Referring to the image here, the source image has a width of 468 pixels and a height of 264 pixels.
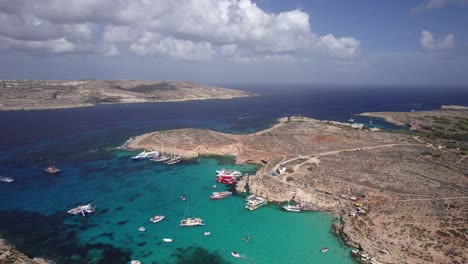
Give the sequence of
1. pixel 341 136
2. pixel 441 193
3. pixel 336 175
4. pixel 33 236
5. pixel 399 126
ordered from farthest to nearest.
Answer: pixel 399 126 < pixel 341 136 < pixel 336 175 < pixel 441 193 < pixel 33 236

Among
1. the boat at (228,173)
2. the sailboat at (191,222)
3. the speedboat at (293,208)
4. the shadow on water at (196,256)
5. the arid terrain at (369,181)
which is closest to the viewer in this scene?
the shadow on water at (196,256)

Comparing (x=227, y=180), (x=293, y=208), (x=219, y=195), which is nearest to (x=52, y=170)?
(x=227, y=180)

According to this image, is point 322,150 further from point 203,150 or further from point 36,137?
point 36,137

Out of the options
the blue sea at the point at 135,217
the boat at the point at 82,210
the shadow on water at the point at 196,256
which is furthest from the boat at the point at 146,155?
the shadow on water at the point at 196,256

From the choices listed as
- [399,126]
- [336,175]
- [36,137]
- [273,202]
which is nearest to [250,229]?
[273,202]

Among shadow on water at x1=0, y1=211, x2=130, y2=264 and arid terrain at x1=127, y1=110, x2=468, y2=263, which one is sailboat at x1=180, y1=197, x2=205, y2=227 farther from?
arid terrain at x1=127, y1=110, x2=468, y2=263

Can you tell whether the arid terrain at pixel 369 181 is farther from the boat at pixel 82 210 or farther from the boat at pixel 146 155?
the boat at pixel 82 210

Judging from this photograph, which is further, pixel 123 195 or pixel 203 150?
pixel 203 150

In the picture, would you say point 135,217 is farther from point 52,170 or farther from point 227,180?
point 52,170
